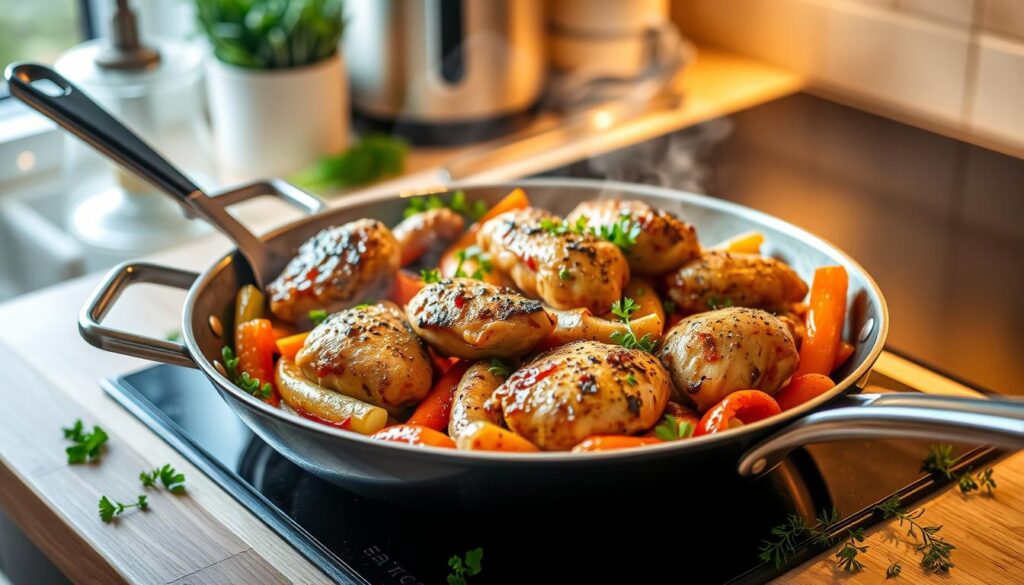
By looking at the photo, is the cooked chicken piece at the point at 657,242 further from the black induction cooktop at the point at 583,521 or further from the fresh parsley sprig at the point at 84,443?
the fresh parsley sprig at the point at 84,443

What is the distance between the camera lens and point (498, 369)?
3.21 feet

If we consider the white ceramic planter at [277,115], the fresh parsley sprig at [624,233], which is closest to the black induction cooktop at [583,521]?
the fresh parsley sprig at [624,233]

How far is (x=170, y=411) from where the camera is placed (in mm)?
1188

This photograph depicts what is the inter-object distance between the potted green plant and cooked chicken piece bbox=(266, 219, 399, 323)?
2.16 feet

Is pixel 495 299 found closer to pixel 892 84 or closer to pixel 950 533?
pixel 950 533

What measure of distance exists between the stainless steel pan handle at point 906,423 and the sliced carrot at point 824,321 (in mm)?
158

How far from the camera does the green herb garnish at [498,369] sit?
98cm

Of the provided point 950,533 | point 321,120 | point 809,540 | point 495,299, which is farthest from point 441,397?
point 321,120

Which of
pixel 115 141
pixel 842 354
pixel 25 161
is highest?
pixel 115 141

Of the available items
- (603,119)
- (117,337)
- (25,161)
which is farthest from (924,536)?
(25,161)

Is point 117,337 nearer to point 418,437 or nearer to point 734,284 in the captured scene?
point 418,437

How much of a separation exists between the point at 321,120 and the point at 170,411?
74 centimetres

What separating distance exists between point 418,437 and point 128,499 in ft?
1.06

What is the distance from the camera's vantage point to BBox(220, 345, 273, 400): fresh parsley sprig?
1.04m
